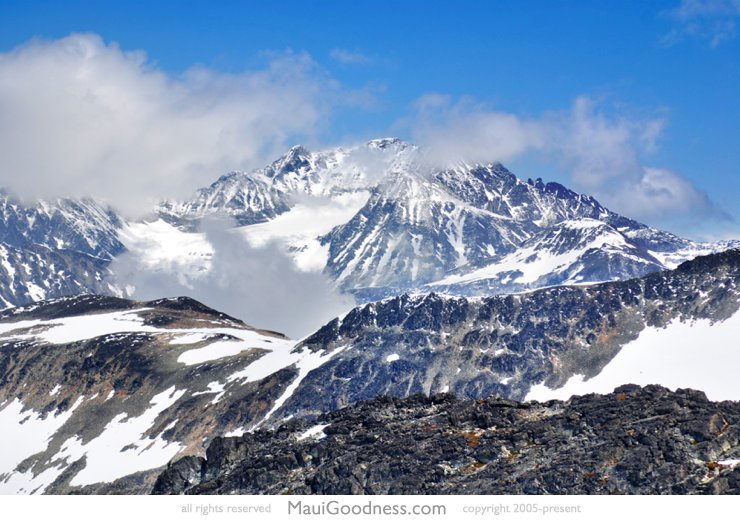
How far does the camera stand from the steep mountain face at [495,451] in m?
117

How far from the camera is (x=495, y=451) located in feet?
427

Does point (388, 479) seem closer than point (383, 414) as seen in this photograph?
Yes

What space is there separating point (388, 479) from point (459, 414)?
19023mm

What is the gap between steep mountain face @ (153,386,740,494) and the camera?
117 m

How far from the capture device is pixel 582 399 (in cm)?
14562

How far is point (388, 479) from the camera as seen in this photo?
426 ft
